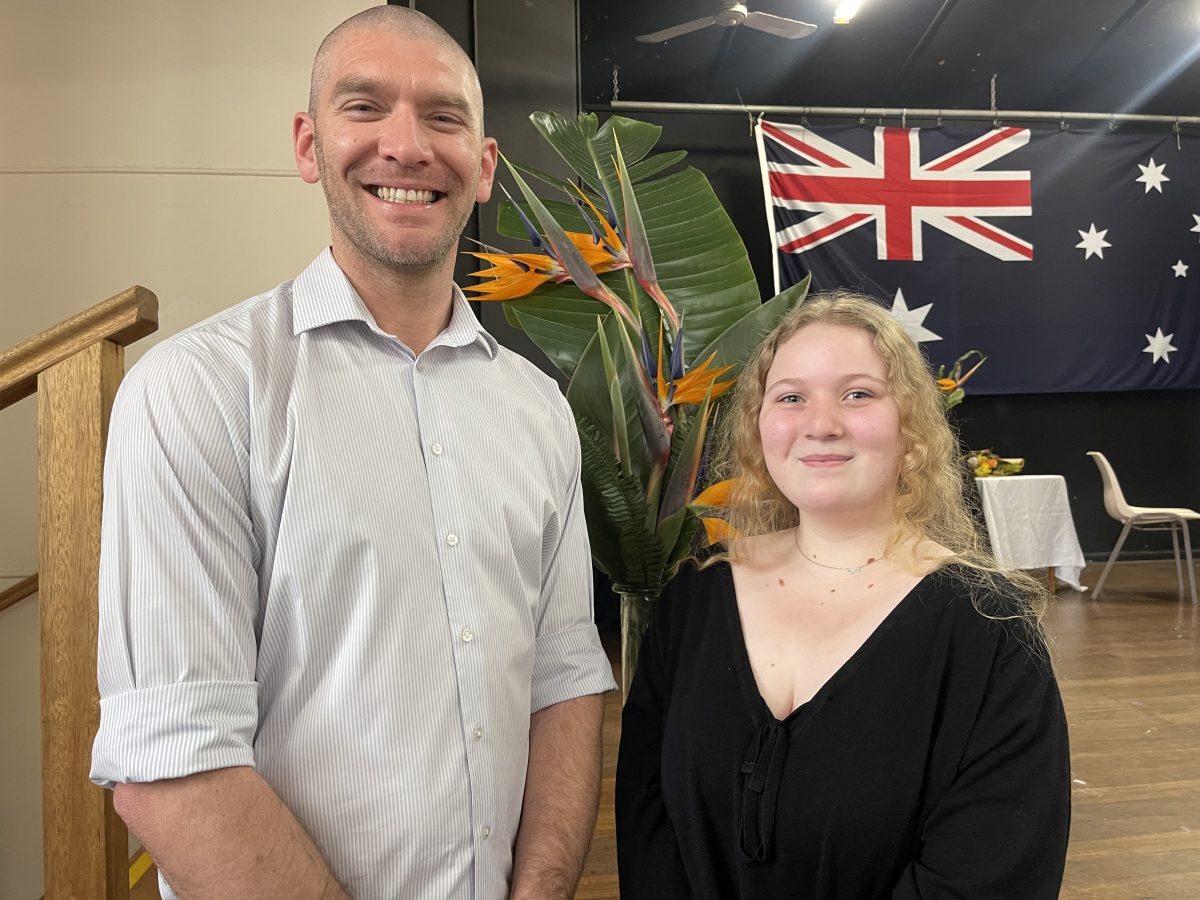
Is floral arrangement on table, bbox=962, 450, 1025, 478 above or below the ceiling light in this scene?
below

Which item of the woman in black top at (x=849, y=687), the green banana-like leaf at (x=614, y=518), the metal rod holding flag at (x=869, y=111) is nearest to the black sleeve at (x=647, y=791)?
the woman in black top at (x=849, y=687)

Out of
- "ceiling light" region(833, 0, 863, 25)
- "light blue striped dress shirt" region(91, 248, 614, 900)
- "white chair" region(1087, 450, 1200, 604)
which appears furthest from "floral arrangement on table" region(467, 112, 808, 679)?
"white chair" region(1087, 450, 1200, 604)

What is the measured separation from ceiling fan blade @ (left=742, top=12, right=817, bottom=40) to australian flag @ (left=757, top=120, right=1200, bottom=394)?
0.85 m

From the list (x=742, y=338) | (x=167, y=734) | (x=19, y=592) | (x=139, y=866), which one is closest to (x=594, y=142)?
(x=742, y=338)

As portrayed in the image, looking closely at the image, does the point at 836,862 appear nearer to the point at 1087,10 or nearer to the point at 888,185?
the point at 888,185

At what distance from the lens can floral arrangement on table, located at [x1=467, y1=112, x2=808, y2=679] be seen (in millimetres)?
1458

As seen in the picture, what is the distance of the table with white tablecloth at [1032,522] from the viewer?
5578 millimetres

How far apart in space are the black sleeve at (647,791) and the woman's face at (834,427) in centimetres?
25

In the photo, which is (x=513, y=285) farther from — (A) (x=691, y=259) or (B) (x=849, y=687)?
(B) (x=849, y=687)

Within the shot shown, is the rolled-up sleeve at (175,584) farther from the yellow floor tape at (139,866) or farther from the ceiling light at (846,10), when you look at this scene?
the ceiling light at (846,10)

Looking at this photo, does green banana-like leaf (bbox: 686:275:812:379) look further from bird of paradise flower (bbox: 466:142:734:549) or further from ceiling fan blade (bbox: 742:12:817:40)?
ceiling fan blade (bbox: 742:12:817:40)

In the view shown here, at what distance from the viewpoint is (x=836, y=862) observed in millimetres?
983

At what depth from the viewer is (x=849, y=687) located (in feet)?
3.35

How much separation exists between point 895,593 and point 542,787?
18.5 inches
